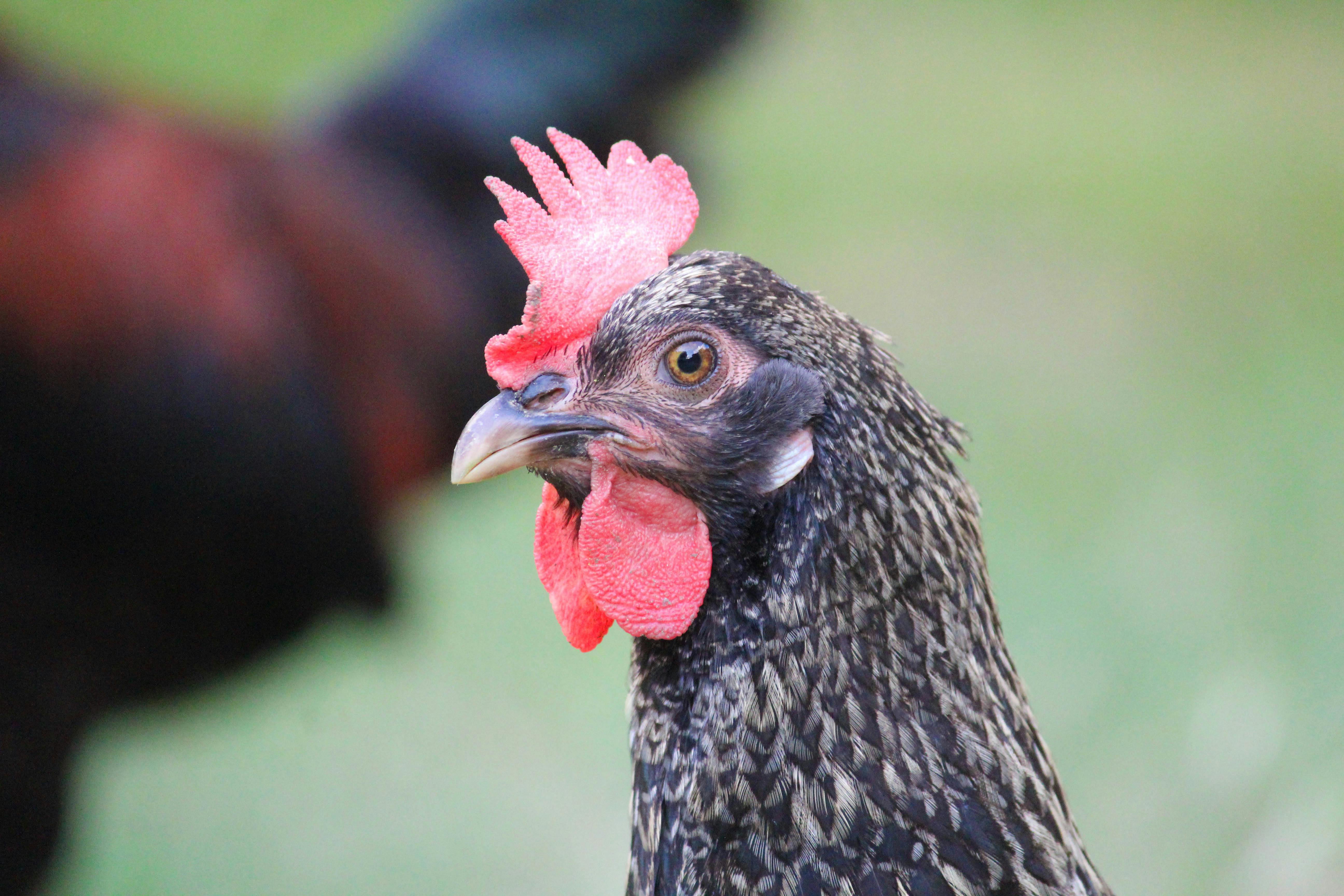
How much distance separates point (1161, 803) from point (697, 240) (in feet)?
9.95

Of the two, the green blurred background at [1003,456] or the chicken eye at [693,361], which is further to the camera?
the green blurred background at [1003,456]

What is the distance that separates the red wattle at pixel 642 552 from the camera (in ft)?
4.96

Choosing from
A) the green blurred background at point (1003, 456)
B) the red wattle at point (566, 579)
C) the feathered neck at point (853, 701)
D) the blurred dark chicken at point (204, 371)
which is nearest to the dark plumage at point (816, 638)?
the feathered neck at point (853, 701)

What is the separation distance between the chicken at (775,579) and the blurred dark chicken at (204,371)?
1.67 metres

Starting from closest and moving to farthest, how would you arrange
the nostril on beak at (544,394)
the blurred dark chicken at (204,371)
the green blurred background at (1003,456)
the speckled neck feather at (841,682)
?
the speckled neck feather at (841,682) → the nostril on beak at (544,394) → the blurred dark chicken at (204,371) → the green blurred background at (1003,456)

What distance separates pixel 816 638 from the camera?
1.45 meters

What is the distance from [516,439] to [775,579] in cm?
40

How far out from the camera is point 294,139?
354 cm

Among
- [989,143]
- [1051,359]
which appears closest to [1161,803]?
[1051,359]

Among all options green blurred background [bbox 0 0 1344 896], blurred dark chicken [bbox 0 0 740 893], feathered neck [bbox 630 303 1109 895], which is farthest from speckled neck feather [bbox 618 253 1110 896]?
green blurred background [bbox 0 0 1344 896]

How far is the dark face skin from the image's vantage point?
1476mm

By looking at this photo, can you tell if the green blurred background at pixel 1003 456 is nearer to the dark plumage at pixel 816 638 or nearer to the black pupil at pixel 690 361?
the dark plumage at pixel 816 638

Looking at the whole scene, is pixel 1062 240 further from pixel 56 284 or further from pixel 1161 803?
pixel 56 284

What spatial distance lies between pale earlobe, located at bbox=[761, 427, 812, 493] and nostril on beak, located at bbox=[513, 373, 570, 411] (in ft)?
1.02
